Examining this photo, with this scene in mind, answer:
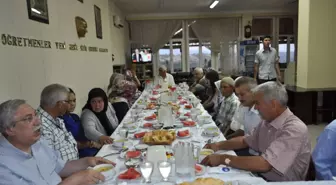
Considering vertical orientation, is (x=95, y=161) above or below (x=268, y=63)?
below

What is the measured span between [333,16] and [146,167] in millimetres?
5439

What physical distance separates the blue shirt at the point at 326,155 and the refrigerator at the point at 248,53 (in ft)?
25.3

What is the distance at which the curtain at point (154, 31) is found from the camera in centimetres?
938

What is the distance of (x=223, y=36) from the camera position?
9484 mm

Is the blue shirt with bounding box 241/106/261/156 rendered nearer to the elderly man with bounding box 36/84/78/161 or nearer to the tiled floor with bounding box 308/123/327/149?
the elderly man with bounding box 36/84/78/161

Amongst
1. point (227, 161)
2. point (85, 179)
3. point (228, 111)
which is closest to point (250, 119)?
point (228, 111)

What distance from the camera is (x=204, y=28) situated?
9.45 m

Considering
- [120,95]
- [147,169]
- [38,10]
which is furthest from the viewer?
[120,95]

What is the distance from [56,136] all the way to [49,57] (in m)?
1.22

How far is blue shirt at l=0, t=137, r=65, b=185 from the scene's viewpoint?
53.4 inches

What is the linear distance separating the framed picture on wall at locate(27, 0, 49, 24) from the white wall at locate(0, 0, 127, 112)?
56 millimetres

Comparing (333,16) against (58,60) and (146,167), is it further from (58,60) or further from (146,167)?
(146,167)

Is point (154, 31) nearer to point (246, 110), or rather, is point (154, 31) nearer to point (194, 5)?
point (194, 5)

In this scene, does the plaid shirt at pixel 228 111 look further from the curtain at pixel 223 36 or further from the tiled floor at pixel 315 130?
the curtain at pixel 223 36
